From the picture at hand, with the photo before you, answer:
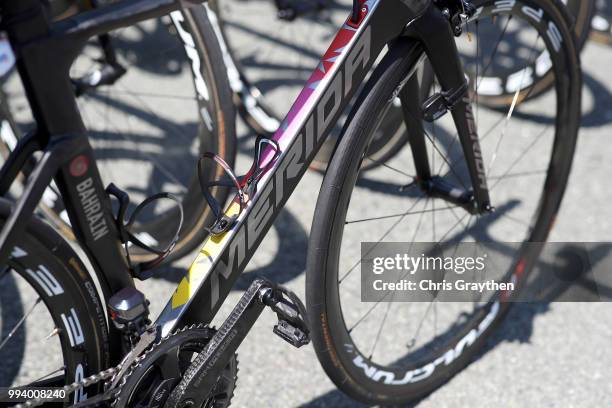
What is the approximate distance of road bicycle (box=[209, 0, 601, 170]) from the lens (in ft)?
8.37

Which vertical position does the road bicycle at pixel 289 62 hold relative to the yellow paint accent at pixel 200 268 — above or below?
below

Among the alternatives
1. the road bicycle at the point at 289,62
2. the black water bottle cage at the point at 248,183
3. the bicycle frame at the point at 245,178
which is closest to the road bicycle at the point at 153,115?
the bicycle frame at the point at 245,178

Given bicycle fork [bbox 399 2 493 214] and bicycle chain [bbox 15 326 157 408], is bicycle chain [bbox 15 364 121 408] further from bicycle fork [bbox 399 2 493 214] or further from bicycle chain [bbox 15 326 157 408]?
bicycle fork [bbox 399 2 493 214]

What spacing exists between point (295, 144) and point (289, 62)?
2.10m

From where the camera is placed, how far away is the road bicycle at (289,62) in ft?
8.37

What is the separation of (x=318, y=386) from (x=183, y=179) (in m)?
1.05

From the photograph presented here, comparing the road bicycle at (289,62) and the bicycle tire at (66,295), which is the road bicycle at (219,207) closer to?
the bicycle tire at (66,295)

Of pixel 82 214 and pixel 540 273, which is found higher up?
pixel 82 214

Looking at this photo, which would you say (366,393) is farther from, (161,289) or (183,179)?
(183,179)

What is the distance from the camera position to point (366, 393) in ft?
5.98

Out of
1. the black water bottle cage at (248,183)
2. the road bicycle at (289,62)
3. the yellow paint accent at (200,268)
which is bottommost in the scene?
the road bicycle at (289,62)

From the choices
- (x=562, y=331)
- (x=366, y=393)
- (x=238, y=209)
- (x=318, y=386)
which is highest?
(x=238, y=209)

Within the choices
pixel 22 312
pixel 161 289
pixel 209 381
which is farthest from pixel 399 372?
pixel 22 312

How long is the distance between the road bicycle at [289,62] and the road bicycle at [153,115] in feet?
0.81
